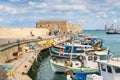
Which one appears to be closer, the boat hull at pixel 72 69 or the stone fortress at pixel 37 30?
the boat hull at pixel 72 69

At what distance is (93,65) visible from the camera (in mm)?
32594

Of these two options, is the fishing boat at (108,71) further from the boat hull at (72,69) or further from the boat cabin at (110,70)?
the boat hull at (72,69)

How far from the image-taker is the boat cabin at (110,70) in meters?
19.4

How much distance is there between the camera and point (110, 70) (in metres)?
19.9

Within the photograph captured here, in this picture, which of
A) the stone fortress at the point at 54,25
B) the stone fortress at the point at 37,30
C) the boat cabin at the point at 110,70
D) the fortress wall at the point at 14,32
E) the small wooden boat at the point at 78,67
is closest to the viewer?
the boat cabin at the point at 110,70

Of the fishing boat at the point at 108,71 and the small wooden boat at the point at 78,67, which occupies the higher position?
the fishing boat at the point at 108,71

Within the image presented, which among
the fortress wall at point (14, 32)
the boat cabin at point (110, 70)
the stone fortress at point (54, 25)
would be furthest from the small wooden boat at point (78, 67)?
the stone fortress at point (54, 25)

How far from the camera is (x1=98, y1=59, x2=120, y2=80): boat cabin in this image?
63.8ft

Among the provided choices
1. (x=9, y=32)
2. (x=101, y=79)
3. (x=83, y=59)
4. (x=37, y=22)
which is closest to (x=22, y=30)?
(x=9, y=32)

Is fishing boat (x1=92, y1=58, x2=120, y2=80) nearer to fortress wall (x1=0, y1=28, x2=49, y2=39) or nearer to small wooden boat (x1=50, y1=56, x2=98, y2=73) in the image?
small wooden boat (x1=50, y1=56, x2=98, y2=73)

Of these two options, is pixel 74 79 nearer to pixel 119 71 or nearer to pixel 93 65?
pixel 119 71

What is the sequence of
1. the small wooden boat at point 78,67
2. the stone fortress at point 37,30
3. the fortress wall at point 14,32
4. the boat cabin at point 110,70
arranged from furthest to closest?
the stone fortress at point 37,30, the fortress wall at point 14,32, the small wooden boat at point 78,67, the boat cabin at point 110,70

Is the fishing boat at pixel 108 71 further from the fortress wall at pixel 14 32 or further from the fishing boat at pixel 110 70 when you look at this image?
the fortress wall at pixel 14 32

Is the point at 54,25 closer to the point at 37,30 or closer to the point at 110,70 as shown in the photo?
the point at 37,30
